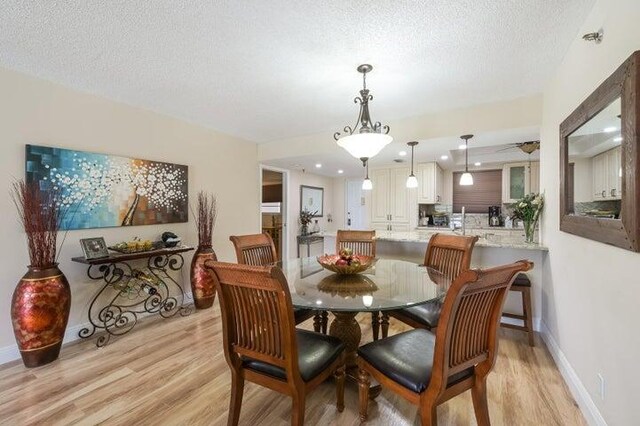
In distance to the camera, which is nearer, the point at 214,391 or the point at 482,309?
the point at 482,309

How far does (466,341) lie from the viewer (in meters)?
1.35

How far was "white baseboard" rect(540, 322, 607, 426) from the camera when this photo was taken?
1.59 meters

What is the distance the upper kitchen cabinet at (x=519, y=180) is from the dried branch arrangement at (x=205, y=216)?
16.7ft

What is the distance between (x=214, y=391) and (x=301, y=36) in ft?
8.01

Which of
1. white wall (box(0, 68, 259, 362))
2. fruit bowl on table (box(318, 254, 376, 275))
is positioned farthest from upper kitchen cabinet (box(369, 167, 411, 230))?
fruit bowl on table (box(318, 254, 376, 275))

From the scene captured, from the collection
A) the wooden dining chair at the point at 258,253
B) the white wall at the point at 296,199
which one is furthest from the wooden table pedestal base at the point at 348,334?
the white wall at the point at 296,199

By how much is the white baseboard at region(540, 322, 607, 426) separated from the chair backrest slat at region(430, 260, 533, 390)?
0.77m

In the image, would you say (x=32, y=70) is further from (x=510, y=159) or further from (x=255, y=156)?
(x=510, y=159)

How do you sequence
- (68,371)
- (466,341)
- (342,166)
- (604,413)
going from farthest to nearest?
(342,166) < (68,371) < (604,413) < (466,341)

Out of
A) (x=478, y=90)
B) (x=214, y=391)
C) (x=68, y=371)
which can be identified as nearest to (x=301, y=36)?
(x=478, y=90)

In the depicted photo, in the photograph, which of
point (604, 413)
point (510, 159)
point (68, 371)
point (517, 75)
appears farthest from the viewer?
point (510, 159)

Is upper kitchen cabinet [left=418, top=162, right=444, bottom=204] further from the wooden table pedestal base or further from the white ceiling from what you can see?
the wooden table pedestal base

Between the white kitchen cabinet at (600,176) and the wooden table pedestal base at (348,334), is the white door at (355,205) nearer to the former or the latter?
the wooden table pedestal base at (348,334)

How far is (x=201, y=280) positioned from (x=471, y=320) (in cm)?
301
